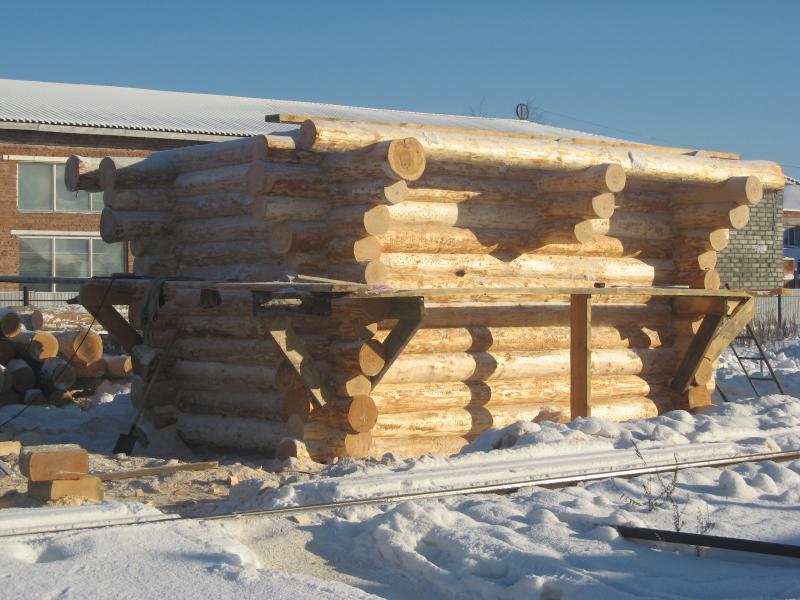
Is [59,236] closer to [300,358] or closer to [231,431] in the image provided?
[231,431]

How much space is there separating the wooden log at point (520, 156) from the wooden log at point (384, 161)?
0.14 meters

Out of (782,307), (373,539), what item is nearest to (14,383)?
(373,539)

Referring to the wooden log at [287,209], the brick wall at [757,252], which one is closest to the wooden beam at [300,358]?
the wooden log at [287,209]

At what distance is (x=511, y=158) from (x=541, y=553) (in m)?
6.07

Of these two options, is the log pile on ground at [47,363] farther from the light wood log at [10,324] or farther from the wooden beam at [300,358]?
the wooden beam at [300,358]

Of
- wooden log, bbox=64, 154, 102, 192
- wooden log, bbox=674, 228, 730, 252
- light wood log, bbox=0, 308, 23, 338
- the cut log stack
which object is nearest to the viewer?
the cut log stack

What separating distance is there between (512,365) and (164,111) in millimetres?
19332

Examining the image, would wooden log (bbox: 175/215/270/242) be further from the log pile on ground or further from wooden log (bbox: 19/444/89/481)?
wooden log (bbox: 19/444/89/481)

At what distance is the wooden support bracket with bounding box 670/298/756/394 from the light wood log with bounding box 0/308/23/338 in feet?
29.3

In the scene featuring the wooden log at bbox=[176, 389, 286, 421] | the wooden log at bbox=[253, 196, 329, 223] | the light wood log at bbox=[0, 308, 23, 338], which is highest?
the wooden log at bbox=[253, 196, 329, 223]

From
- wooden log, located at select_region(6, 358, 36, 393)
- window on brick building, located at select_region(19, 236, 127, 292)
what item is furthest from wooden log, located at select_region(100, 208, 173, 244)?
window on brick building, located at select_region(19, 236, 127, 292)

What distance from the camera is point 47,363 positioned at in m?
15.9

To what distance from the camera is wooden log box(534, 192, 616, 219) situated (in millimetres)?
11828

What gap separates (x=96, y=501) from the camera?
7719 mm
